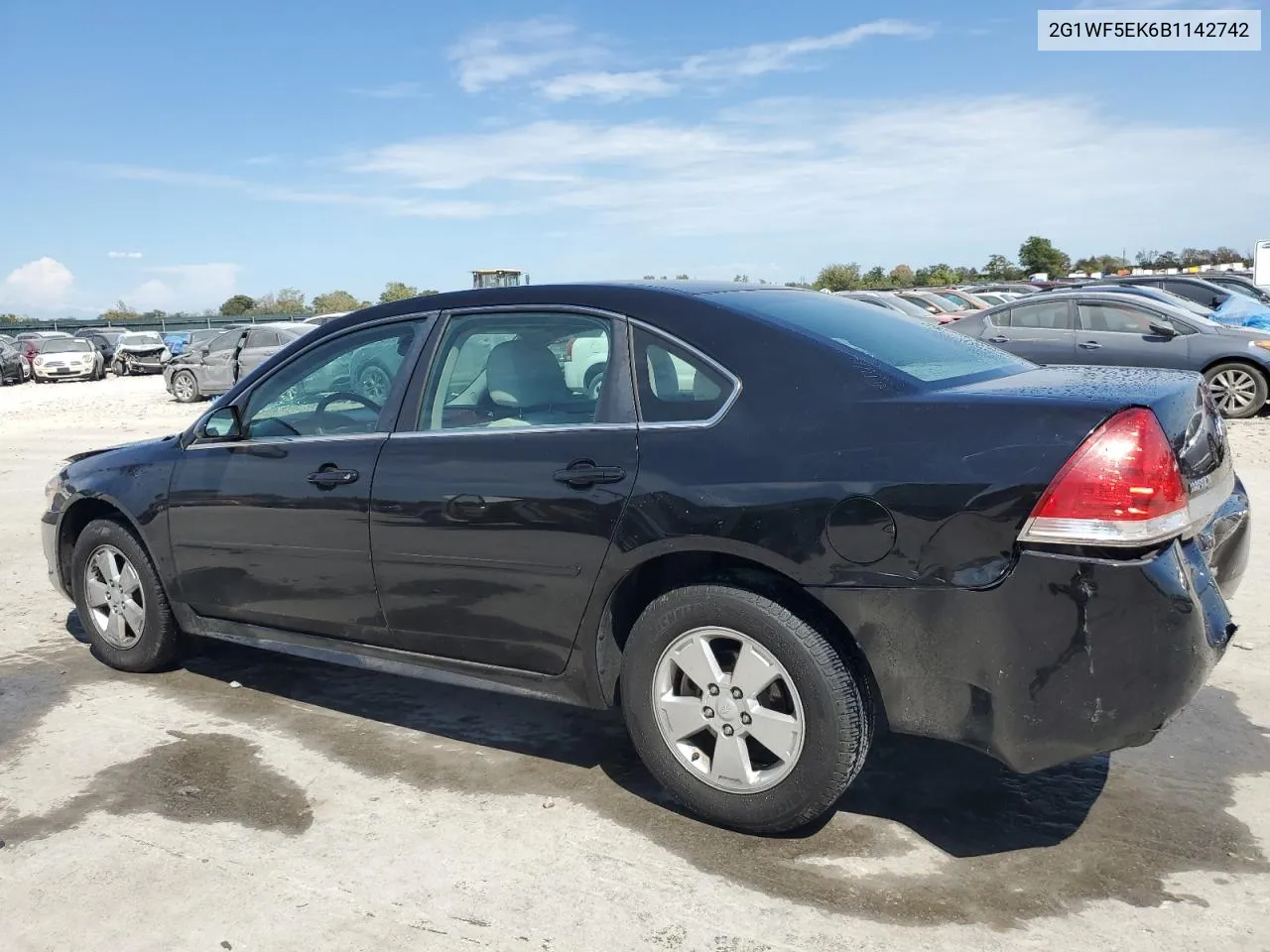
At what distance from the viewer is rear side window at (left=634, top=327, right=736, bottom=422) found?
11.3 feet

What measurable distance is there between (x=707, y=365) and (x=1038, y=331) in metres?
12.2

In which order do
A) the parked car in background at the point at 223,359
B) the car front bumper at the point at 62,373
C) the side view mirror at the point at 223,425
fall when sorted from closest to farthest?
the side view mirror at the point at 223,425
the parked car in background at the point at 223,359
the car front bumper at the point at 62,373

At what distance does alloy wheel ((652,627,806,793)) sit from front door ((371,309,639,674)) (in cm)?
40

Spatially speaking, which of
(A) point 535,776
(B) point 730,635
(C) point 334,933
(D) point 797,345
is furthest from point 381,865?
(D) point 797,345

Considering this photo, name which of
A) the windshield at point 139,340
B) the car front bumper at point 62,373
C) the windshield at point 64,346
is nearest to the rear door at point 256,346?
the car front bumper at point 62,373

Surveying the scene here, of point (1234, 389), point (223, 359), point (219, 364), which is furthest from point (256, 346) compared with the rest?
point (1234, 389)

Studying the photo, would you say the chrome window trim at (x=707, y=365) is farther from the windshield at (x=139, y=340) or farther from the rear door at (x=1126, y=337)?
the windshield at (x=139, y=340)

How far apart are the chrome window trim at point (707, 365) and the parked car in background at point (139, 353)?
34243 millimetres

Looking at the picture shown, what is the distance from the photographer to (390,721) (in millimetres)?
4559

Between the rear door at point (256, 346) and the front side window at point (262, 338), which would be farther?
the front side window at point (262, 338)

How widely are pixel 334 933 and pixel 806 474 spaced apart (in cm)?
179

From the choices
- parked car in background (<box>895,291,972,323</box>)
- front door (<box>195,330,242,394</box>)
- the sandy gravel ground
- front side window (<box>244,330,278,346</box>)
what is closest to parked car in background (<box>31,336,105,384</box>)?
front door (<box>195,330,242,394</box>)

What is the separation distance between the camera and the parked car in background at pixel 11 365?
32938 mm

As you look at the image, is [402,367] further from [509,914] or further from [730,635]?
[509,914]
